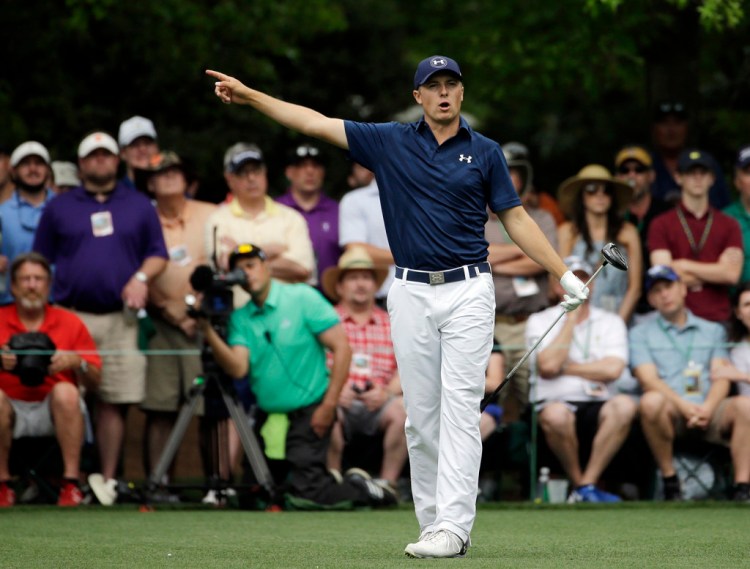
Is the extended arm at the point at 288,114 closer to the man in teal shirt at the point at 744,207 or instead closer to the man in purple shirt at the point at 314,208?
the man in purple shirt at the point at 314,208

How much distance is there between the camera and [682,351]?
1130cm

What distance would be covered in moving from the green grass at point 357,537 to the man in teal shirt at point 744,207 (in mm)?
2117

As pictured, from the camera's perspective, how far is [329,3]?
19.0 metres

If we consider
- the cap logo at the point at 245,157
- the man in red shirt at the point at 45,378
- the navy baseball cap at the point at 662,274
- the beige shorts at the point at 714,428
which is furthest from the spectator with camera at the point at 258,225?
the beige shorts at the point at 714,428

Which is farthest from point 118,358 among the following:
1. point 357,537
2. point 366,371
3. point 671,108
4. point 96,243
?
point 671,108

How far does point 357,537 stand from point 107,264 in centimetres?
360

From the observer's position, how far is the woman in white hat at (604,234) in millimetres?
11820

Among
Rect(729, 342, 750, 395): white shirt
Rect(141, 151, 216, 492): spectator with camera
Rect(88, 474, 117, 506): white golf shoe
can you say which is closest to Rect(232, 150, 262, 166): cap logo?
Rect(141, 151, 216, 492): spectator with camera

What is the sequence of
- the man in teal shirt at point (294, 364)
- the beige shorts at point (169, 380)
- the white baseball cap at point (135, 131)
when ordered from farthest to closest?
1. the white baseball cap at point (135, 131)
2. the beige shorts at point (169, 380)
3. the man in teal shirt at point (294, 364)

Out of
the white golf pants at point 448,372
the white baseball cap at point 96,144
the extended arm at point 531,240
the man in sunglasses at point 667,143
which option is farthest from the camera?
the man in sunglasses at point 667,143

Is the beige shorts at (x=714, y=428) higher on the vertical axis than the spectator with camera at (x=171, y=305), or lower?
lower

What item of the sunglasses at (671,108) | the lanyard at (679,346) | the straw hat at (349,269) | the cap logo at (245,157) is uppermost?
the sunglasses at (671,108)

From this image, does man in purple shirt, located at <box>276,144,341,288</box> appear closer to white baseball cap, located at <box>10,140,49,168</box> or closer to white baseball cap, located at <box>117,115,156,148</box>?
white baseball cap, located at <box>117,115,156,148</box>

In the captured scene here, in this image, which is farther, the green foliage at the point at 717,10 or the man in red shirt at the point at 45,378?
→ the green foliage at the point at 717,10
